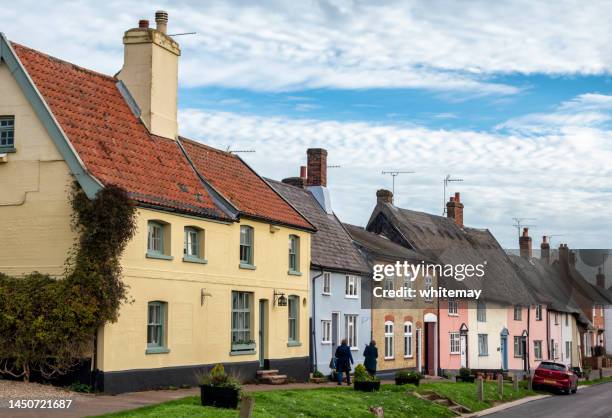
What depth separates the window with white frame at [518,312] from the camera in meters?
65.2

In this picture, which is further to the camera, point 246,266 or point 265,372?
point 265,372

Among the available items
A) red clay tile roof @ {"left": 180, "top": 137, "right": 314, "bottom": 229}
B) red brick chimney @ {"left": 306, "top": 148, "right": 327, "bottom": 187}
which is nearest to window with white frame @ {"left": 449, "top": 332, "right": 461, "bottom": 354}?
red brick chimney @ {"left": 306, "top": 148, "right": 327, "bottom": 187}

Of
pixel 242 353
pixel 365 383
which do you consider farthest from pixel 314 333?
pixel 365 383

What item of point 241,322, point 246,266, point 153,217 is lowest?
point 241,322

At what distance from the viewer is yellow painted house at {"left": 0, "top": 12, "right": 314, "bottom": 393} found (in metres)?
26.1

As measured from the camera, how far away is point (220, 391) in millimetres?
21828

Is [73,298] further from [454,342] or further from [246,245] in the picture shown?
[454,342]

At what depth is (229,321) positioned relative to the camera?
31.4 metres

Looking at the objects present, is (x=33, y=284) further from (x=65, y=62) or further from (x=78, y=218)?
(x=65, y=62)

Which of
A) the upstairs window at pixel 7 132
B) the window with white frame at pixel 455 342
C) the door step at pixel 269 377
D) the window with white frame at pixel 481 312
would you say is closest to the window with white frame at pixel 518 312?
the window with white frame at pixel 481 312

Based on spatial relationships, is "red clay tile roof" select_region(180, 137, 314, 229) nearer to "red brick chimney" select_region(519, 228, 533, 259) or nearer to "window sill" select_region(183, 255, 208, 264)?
"window sill" select_region(183, 255, 208, 264)

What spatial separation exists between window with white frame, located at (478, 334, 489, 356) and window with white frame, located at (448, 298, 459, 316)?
4.32 metres

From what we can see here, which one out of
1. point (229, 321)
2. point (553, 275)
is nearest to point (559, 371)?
point (229, 321)

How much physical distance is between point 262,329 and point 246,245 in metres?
3.25
